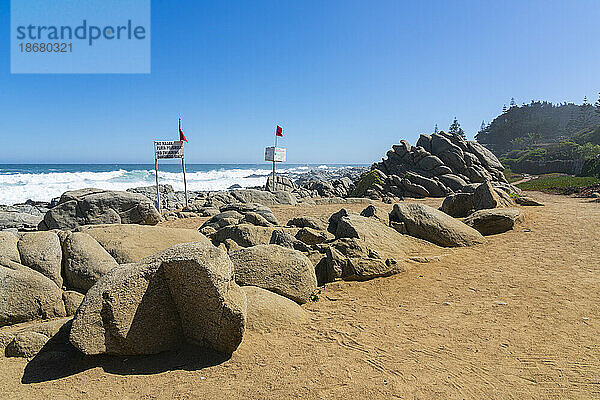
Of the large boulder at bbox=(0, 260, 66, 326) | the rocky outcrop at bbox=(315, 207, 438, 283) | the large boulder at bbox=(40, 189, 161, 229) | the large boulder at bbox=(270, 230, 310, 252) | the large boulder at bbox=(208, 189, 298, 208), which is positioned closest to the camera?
the large boulder at bbox=(0, 260, 66, 326)

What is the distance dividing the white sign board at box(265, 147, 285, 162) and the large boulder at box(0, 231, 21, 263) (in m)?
19.5

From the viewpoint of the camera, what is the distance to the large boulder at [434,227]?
34.2ft

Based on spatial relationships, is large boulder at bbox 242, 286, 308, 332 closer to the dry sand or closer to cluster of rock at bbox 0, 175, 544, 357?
cluster of rock at bbox 0, 175, 544, 357

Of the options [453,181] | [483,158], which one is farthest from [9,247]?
[483,158]

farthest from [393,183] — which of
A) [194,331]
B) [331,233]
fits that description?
[194,331]

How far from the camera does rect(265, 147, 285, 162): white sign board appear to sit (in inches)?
988

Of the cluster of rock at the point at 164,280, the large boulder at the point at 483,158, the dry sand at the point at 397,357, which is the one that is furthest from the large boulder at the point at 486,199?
the large boulder at the point at 483,158

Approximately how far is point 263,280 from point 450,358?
121 inches

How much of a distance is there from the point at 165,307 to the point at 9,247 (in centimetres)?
331

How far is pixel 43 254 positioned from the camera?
5781 mm

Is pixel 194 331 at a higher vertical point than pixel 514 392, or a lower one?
higher

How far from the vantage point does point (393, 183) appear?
94.8 feet

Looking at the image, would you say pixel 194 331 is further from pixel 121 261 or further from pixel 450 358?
pixel 450 358

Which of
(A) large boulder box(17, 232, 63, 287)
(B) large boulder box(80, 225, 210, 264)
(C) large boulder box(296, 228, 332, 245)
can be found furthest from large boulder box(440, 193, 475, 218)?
(A) large boulder box(17, 232, 63, 287)
